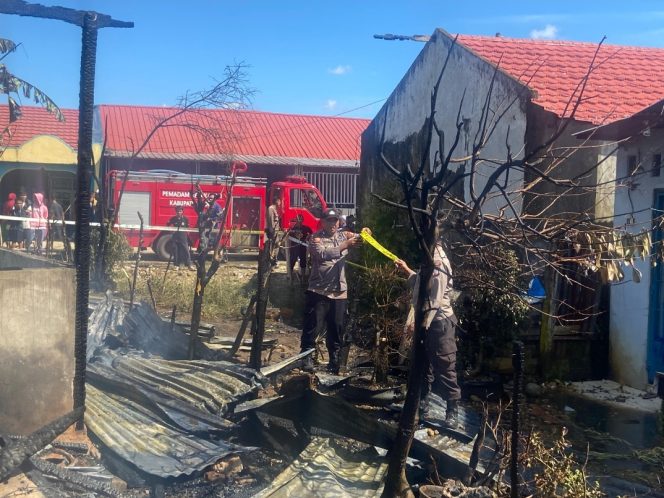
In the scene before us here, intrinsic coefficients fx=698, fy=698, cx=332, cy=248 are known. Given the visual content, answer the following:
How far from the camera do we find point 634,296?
818 centimetres

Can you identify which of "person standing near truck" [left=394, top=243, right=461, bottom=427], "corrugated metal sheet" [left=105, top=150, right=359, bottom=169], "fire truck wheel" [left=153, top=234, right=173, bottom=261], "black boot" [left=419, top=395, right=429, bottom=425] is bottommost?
"black boot" [left=419, top=395, right=429, bottom=425]

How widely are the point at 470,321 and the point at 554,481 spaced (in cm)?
428

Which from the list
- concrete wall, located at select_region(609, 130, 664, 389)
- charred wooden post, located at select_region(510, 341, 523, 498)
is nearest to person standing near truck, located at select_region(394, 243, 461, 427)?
charred wooden post, located at select_region(510, 341, 523, 498)

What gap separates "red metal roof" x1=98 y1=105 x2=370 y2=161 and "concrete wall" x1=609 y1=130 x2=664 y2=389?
14.5 meters

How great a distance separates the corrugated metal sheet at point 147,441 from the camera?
4.61m

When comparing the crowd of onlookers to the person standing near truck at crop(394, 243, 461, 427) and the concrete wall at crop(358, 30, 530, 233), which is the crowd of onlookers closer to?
the concrete wall at crop(358, 30, 530, 233)

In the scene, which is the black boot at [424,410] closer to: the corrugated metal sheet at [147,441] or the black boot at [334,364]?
the black boot at [334,364]

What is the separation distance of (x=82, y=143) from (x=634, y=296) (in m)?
6.39

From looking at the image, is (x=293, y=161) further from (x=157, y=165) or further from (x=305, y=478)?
(x=305, y=478)

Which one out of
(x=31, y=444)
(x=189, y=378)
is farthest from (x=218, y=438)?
(x=31, y=444)

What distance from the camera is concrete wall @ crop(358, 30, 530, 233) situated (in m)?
9.70

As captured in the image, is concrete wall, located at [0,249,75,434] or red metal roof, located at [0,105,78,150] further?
red metal roof, located at [0,105,78,150]

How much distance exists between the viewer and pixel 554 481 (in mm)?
3914

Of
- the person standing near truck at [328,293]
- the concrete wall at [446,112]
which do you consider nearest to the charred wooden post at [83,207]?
the person standing near truck at [328,293]
